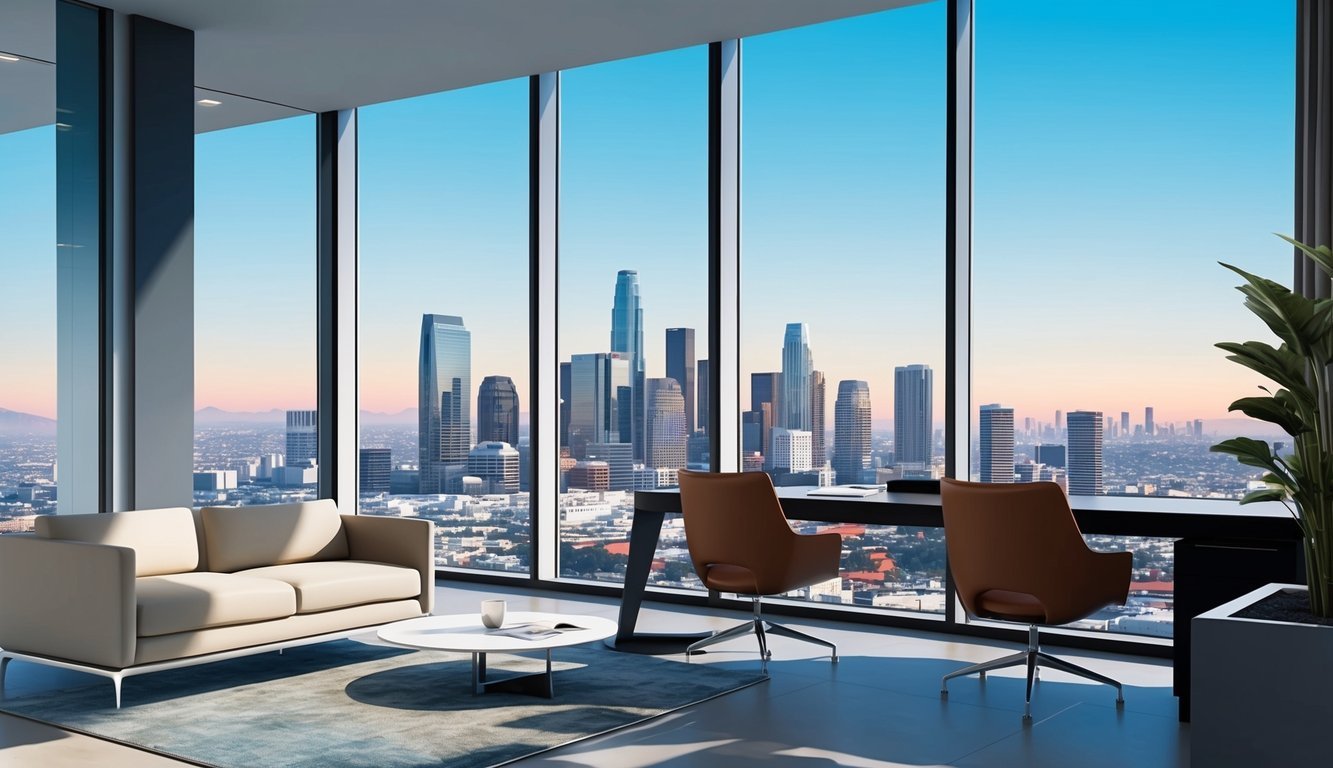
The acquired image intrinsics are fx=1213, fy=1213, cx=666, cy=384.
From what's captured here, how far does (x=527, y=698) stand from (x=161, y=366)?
2.97 metres

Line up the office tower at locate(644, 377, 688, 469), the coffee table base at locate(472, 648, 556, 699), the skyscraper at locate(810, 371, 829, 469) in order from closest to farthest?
the coffee table base at locate(472, 648, 556, 699) → the skyscraper at locate(810, 371, 829, 469) → the office tower at locate(644, 377, 688, 469)

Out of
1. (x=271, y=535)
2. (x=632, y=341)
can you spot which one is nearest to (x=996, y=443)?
(x=632, y=341)

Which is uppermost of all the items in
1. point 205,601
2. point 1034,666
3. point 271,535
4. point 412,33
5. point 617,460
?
point 412,33

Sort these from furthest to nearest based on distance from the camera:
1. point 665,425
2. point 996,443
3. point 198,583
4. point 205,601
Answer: point 665,425
point 996,443
point 198,583
point 205,601

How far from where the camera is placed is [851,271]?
657 cm

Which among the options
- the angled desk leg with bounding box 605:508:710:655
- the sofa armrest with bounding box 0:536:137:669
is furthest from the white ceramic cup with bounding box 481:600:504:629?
the sofa armrest with bounding box 0:536:137:669

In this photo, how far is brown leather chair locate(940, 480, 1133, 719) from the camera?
177 inches

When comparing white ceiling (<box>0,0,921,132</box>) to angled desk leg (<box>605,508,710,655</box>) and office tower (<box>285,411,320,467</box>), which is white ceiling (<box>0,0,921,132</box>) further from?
angled desk leg (<box>605,508,710,655</box>)

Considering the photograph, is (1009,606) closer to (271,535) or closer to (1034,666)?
(1034,666)

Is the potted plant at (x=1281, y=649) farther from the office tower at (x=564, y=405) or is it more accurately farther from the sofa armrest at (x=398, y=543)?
the office tower at (x=564, y=405)

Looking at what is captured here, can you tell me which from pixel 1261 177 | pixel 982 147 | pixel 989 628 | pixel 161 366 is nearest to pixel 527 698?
pixel 989 628

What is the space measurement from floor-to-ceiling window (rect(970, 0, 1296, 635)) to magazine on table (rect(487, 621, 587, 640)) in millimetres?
2524

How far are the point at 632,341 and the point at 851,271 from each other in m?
1.52

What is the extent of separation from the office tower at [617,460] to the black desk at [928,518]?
1366 mm
